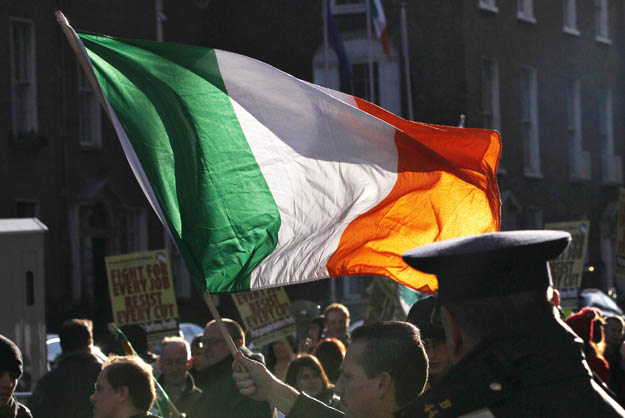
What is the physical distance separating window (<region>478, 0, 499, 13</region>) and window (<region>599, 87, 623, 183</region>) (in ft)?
22.3

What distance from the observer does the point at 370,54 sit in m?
30.0

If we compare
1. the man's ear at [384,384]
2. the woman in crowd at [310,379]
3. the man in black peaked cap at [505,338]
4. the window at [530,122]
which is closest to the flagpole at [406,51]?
the window at [530,122]

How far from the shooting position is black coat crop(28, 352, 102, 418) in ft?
24.7

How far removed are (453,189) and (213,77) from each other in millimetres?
1271

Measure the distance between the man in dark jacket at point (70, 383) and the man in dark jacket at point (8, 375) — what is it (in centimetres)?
143

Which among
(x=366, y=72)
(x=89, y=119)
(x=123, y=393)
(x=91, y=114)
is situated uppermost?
(x=366, y=72)

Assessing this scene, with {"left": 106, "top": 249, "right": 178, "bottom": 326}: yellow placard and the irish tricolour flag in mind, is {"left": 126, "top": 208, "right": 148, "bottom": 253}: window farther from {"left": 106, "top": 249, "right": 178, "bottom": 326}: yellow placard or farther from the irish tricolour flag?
the irish tricolour flag

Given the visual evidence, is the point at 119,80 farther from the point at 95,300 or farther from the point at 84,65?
the point at 95,300

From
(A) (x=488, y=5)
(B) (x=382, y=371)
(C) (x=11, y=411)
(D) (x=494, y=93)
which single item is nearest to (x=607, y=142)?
(D) (x=494, y=93)

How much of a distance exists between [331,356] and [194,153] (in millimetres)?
4070

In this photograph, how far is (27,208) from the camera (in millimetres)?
25078

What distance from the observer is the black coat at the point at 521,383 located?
2.68 metres

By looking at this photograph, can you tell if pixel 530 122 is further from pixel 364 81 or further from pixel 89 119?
pixel 89 119

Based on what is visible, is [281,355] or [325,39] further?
[325,39]
